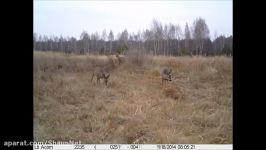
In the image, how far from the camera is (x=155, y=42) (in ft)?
8.93

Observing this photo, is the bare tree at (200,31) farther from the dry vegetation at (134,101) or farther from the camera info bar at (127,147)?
the camera info bar at (127,147)

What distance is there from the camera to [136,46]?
2691 millimetres

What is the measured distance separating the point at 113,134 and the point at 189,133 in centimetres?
51

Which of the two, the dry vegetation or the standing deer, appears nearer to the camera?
the dry vegetation

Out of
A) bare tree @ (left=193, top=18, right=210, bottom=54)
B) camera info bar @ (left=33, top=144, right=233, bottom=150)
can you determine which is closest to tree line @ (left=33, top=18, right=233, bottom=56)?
bare tree @ (left=193, top=18, right=210, bottom=54)

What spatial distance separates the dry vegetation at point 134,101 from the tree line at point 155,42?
0.05 metres

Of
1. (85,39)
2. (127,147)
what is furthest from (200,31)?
(127,147)

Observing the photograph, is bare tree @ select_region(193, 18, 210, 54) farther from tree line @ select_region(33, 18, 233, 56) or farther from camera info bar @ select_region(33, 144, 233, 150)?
camera info bar @ select_region(33, 144, 233, 150)

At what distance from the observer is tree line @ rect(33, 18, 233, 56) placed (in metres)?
2.62

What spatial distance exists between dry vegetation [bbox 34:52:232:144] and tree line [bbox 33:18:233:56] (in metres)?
0.05

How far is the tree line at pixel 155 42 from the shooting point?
2.62 m
